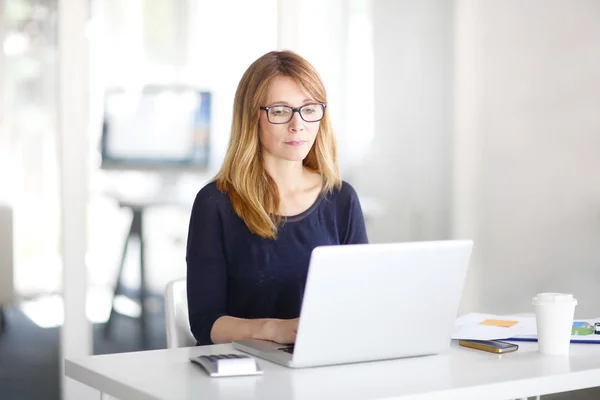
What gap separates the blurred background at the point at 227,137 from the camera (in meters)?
3.67

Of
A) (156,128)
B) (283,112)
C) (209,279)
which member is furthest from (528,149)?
(209,279)

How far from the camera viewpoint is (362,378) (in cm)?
154

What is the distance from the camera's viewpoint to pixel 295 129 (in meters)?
2.16

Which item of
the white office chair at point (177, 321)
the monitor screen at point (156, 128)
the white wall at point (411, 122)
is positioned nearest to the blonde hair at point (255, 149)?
the white office chair at point (177, 321)

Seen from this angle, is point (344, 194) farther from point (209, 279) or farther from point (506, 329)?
point (506, 329)

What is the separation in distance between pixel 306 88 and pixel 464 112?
248 centimetres

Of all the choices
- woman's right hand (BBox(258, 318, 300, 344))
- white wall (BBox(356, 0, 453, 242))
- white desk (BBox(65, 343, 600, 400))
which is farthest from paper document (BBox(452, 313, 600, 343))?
white wall (BBox(356, 0, 453, 242))

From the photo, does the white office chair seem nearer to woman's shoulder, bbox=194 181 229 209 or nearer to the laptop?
woman's shoulder, bbox=194 181 229 209

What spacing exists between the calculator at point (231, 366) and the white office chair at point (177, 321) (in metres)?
0.60

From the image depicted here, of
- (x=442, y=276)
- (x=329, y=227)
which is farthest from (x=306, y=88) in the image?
(x=442, y=276)

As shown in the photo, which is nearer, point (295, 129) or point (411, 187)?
point (295, 129)

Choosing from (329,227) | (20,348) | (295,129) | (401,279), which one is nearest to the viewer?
(401,279)

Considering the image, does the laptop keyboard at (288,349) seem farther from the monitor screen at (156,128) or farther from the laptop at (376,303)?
the monitor screen at (156,128)

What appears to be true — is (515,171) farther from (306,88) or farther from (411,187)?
(306,88)
